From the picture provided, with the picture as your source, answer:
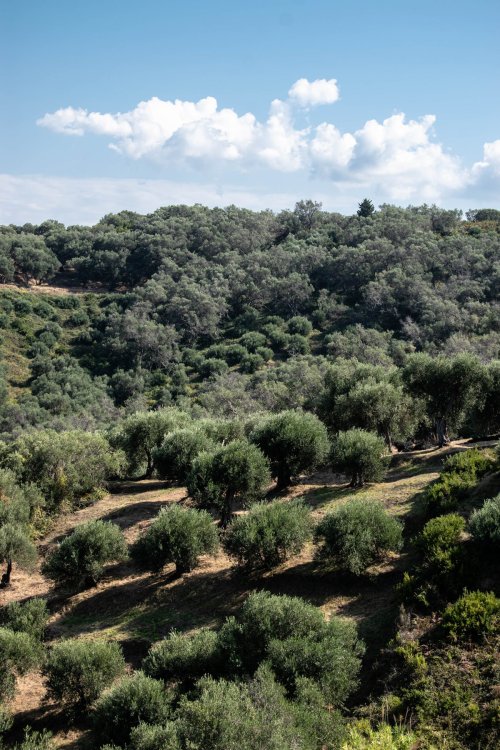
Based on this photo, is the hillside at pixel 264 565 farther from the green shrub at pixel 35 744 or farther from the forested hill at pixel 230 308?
the forested hill at pixel 230 308

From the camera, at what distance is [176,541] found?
61.0 feet

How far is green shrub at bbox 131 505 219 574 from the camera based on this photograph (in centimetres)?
1852

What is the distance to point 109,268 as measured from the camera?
9444 centimetres

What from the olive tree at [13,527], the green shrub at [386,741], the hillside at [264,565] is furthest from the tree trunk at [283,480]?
the green shrub at [386,741]

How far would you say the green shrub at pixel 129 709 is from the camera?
1177 cm

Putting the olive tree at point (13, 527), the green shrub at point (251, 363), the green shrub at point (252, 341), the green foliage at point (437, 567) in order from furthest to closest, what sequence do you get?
the green shrub at point (252, 341) → the green shrub at point (251, 363) → the olive tree at point (13, 527) → the green foliage at point (437, 567)

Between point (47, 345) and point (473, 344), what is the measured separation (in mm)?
51405

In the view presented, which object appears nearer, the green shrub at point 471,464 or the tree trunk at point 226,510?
the green shrub at point 471,464

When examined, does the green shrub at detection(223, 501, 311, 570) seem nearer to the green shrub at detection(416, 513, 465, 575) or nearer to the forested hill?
the green shrub at detection(416, 513, 465, 575)

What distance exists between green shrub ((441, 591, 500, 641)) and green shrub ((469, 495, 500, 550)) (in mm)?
1720

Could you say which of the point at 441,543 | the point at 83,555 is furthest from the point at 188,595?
the point at 441,543

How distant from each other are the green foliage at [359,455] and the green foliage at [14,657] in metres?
13.4

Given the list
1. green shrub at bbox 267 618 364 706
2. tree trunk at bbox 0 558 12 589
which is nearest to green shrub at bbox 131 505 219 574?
tree trunk at bbox 0 558 12 589

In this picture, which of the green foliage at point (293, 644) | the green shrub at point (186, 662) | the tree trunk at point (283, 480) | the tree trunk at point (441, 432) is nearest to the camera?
the green foliage at point (293, 644)
